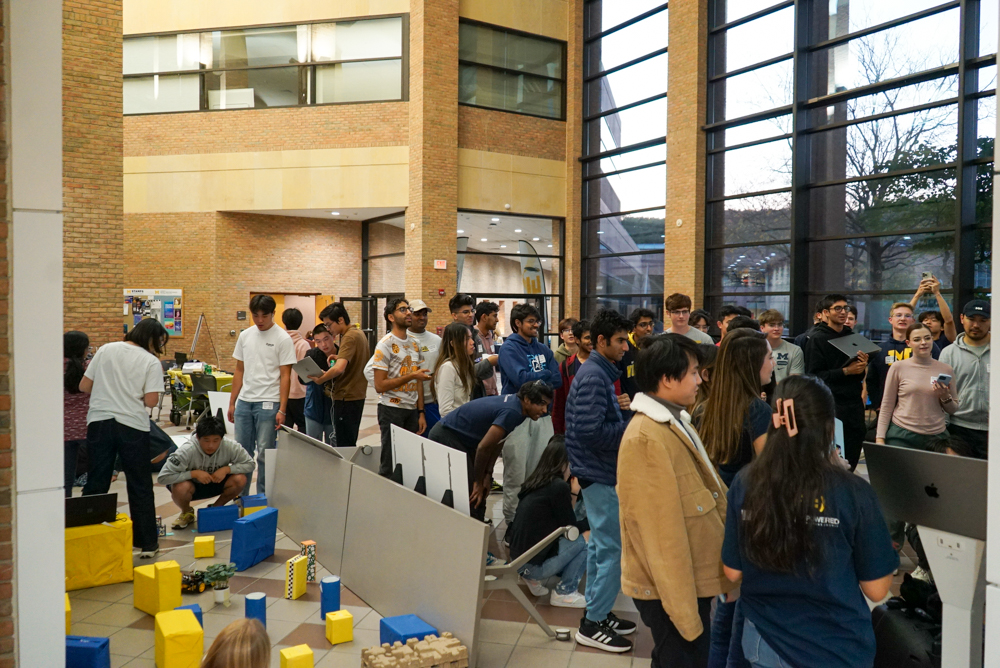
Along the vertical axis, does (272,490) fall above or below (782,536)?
below

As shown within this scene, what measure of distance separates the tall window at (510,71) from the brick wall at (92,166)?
23.3 feet

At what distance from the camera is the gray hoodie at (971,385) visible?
5.05 metres

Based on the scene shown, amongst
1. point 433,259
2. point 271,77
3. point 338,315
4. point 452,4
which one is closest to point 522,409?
point 338,315

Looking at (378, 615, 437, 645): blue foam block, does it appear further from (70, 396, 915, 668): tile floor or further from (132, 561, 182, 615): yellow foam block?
(132, 561, 182, 615): yellow foam block

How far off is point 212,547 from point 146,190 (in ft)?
45.0

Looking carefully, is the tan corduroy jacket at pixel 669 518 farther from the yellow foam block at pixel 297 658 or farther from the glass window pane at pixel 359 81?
the glass window pane at pixel 359 81

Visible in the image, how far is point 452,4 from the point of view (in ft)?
49.3

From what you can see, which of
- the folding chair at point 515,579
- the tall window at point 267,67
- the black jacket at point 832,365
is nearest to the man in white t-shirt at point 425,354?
the folding chair at point 515,579

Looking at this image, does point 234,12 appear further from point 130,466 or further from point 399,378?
point 130,466

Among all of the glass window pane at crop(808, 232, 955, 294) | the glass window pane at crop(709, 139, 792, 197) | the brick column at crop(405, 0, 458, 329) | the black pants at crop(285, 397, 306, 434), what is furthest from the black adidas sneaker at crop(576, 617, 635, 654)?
the brick column at crop(405, 0, 458, 329)

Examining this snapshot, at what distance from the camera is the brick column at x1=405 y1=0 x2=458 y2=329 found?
583 inches

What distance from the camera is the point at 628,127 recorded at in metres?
15.3

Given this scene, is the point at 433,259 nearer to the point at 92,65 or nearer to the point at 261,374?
the point at 92,65

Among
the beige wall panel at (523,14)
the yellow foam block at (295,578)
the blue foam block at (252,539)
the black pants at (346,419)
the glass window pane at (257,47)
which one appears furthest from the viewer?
the glass window pane at (257,47)
